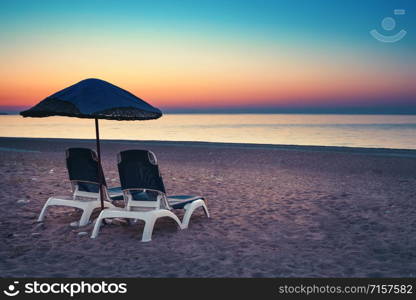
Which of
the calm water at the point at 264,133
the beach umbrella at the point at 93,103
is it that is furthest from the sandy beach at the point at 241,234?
the calm water at the point at 264,133

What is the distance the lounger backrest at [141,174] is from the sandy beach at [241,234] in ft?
2.11

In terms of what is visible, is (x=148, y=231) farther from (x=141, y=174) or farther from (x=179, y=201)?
(x=179, y=201)

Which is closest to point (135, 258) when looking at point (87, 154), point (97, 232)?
point (97, 232)

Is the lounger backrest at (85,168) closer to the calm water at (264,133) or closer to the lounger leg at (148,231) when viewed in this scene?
the lounger leg at (148,231)

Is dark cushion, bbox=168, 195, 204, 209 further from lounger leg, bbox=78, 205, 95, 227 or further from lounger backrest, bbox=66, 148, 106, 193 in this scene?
lounger leg, bbox=78, 205, 95, 227

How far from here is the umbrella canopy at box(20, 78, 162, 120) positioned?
5.71 metres

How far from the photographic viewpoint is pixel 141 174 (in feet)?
19.7

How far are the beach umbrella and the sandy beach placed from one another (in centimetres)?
136

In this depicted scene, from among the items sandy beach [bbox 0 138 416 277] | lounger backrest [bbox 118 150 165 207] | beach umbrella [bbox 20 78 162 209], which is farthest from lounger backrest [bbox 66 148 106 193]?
sandy beach [bbox 0 138 416 277]

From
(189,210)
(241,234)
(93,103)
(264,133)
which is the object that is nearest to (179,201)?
(189,210)

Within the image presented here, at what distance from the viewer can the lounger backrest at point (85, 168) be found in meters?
6.44

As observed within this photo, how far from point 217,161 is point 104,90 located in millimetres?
10525

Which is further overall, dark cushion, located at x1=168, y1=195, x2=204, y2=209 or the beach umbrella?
dark cushion, located at x1=168, y1=195, x2=204, y2=209

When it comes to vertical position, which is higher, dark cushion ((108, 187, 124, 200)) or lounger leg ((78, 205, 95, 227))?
dark cushion ((108, 187, 124, 200))
